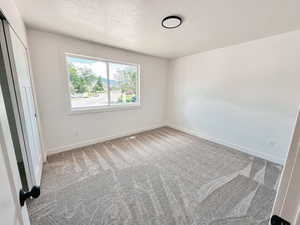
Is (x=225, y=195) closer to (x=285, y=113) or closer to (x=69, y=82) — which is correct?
(x=285, y=113)

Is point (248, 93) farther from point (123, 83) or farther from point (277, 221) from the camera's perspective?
point (123, 83)

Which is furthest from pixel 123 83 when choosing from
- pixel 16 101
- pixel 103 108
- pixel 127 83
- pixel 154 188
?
pixel 154 188

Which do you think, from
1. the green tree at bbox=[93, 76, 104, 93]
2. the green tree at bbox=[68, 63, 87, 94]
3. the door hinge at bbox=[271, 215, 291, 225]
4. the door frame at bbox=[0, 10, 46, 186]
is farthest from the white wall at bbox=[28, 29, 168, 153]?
the door hinge at bbox=[271, 215, 291, 225]

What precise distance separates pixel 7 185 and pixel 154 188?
1.59m

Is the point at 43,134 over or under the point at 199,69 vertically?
under

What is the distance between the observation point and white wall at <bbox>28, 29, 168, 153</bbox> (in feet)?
7.49

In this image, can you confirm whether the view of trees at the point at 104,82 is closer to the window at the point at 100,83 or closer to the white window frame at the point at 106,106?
the window at the point at 100,83

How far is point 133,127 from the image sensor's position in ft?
12.4

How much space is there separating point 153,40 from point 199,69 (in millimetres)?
1546

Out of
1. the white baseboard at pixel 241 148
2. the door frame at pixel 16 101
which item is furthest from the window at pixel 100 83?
the white baseboard at pixel 241 148

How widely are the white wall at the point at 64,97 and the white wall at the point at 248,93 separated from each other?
5.00 feet

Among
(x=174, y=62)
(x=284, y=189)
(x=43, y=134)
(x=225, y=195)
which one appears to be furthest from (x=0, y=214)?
(x=174, y=62)

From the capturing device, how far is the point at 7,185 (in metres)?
0.48

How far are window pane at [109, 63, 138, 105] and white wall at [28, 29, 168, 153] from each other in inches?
8.6
